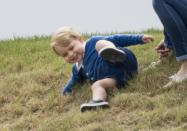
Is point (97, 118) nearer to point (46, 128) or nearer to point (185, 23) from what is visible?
point (46, 128)

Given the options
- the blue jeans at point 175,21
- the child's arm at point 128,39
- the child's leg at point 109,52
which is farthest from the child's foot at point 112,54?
the blue jeans at point 175,21

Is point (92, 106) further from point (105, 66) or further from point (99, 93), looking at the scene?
point (105, 66)

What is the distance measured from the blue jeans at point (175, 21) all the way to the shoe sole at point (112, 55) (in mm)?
421

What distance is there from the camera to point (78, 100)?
5.77 meters

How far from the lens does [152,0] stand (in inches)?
220

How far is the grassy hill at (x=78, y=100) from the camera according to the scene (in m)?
4.82

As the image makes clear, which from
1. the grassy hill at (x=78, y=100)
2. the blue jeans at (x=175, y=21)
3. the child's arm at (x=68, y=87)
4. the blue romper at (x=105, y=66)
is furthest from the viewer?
the child's arm at (x=68, y=87)

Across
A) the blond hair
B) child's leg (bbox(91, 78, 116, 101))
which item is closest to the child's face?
the blond hair

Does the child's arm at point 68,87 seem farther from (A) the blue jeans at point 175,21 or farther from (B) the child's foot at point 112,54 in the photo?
(A) the blue jeans at point 175,21

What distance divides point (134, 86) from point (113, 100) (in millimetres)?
281

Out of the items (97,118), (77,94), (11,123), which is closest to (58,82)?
(77,94)

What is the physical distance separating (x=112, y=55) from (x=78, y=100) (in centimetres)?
54

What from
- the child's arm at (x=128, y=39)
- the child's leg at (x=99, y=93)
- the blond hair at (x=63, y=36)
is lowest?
the child's leg at (x=99, y=93)

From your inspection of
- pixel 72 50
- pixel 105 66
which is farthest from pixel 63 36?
pixel 105 66
